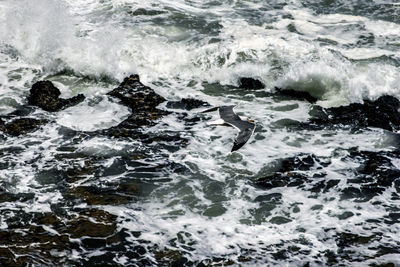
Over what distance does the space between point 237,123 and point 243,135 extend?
0.34 m

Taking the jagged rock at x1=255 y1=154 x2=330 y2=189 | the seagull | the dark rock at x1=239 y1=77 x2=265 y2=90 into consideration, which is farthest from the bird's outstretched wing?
the dark rock at x1=239 y1=77 x2=265 y2=90

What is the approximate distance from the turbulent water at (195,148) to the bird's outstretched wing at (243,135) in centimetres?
17

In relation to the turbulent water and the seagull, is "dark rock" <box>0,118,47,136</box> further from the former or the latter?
the seagull

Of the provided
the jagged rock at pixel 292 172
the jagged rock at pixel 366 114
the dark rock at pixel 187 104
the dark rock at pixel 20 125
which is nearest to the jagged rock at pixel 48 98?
the dark rock at pixel 20 125

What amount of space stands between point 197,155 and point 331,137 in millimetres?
2239

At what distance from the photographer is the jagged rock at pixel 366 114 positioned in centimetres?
795

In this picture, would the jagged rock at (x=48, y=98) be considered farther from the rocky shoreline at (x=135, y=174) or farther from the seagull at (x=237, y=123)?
the seagull at (x=237, y=123)

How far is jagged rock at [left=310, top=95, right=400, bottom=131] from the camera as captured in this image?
313 inches

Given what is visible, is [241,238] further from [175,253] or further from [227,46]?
[227,46]

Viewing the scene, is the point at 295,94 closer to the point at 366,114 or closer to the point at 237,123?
the point at 366,114

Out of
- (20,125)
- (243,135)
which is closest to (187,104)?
(243,135)

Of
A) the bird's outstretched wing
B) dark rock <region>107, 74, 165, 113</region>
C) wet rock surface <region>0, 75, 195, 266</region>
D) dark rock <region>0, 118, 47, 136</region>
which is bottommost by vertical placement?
wet rock surface <region>0, 75, 195, 266</region>

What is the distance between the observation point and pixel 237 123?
755 centimetres

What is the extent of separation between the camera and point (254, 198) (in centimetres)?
609
